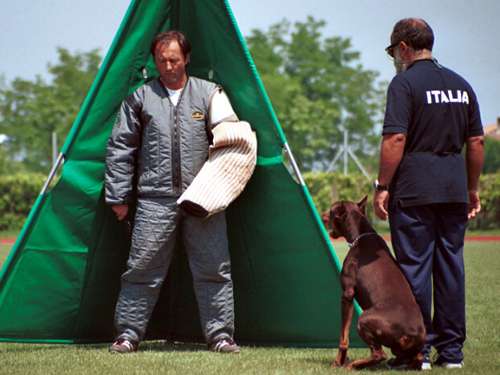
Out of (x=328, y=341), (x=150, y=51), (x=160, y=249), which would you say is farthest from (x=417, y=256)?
(x=150, y=51)

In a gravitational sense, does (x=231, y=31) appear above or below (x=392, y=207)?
above

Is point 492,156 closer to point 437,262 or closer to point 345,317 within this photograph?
point 437,262

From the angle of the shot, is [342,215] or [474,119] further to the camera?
[342,215]

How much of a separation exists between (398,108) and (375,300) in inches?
42.2

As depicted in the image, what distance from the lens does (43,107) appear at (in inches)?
1973

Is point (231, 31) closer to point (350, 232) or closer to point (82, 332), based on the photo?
point (350, 232)

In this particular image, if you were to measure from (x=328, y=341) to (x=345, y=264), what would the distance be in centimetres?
109

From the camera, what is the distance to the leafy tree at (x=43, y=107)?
164 feet

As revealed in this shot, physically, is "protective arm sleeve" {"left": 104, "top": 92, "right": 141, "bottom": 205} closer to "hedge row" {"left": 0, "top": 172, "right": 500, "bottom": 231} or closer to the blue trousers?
the blue trousers

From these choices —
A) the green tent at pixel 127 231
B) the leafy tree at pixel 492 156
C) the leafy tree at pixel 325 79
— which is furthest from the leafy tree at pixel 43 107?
the green tent at pixel 127 231

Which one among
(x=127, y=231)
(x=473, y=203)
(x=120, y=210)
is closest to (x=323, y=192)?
(x=127, y=231)

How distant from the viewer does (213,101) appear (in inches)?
233

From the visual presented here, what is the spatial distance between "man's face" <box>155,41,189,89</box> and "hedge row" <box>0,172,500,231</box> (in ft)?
67.0

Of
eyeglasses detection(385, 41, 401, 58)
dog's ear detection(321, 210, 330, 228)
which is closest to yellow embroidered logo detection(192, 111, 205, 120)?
dog's ear detection(321, 210, 330, 228)
